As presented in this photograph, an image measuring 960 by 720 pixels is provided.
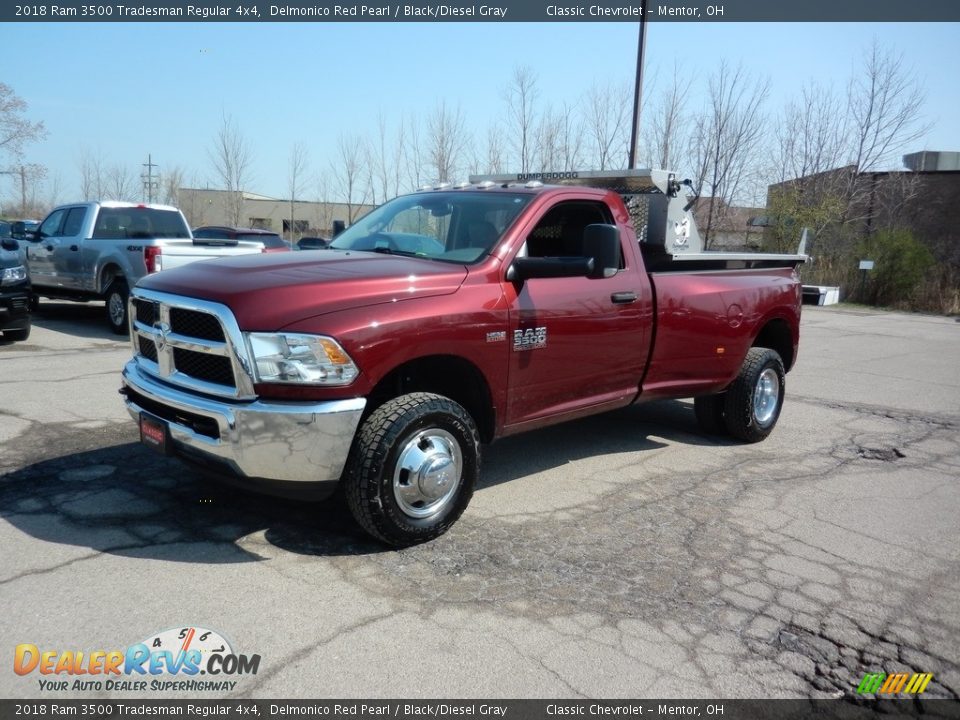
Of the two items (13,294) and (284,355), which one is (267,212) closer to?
(13,294)

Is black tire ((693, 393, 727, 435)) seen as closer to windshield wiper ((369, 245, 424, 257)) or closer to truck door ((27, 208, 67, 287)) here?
windshield wiper ((369, 245, 424, 257))

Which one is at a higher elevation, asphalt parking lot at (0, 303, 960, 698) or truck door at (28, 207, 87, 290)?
truck door at (28, 207, 87, 290)

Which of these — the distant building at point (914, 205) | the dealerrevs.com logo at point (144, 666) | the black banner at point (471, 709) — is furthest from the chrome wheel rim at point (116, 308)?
the distant building at point (914, 205)

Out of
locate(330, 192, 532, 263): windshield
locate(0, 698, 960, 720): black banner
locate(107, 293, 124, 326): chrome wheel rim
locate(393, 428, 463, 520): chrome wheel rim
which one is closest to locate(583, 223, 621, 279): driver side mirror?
locate(330, 192, 532, 263): windshield

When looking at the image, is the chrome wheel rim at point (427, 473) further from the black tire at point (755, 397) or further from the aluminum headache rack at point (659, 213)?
the black tire at point (755, 397)

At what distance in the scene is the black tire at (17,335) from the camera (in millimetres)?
10398

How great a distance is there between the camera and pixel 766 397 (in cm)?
677

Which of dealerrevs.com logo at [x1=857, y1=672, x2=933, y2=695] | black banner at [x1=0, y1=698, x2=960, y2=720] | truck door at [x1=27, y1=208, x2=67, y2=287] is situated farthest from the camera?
truck door at [x1=27, y1=208, x2=67, y2=287]

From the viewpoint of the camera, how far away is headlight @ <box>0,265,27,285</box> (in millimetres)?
9867

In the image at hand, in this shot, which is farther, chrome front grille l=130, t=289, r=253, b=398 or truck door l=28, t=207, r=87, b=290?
truck door l=28, t=207, r=87, b=290

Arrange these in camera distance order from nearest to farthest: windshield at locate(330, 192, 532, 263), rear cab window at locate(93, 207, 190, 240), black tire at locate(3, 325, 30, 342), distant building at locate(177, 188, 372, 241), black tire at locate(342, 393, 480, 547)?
black tire at locate(342, 393, 480, 547)
windshield at locate(330, 192, 532, 263)
black tire at locate(3, 325, 30, 342)
rear cab window at locate(93, 207, 190, 240)
distant building at locate(177, 188, 372, 241)

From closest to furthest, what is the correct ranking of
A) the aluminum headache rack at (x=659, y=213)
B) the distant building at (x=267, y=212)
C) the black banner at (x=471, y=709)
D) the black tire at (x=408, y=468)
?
the black banner at (x=471, y=709)
the black tire at (x=408, y=468)
the aluminum headache rack at (x=659, y=213)
the distant building at (x=267, y=212)

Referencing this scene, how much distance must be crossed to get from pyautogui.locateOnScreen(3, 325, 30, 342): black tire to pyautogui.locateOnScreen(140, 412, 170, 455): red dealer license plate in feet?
25.2

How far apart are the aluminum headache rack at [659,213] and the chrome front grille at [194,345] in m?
3.04
